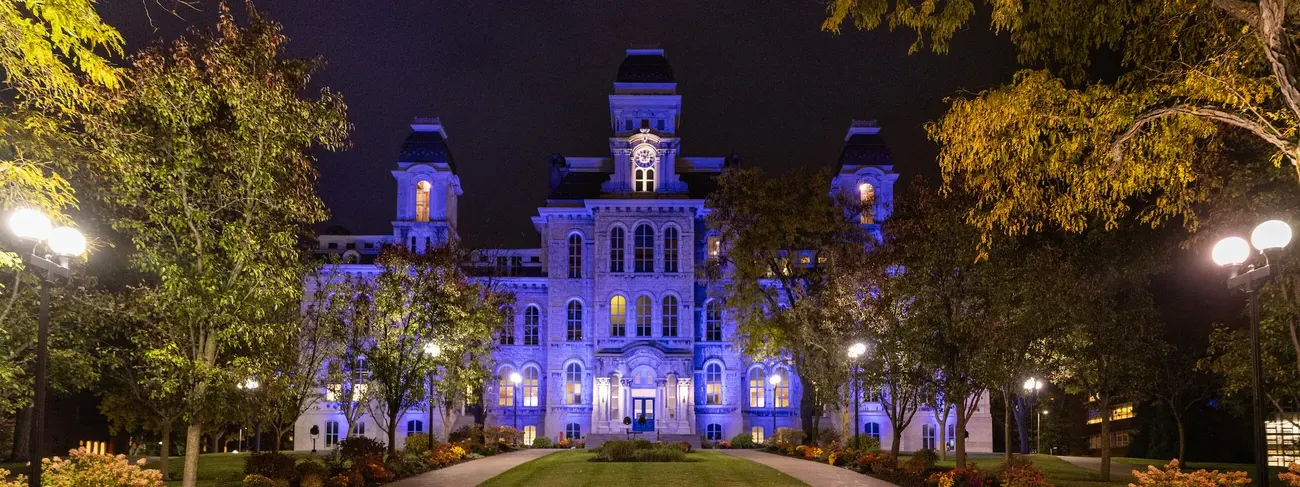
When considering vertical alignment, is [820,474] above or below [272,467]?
below

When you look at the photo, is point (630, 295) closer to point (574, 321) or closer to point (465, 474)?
point (574, 321)

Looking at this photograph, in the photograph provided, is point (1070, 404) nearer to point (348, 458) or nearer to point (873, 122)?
point (873, 122)

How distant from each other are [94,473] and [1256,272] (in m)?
17.0

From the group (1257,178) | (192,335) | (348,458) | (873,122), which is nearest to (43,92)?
(192,335)

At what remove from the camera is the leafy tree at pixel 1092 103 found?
1233 cm

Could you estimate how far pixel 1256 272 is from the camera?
11.7m

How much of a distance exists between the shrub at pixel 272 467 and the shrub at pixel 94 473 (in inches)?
191

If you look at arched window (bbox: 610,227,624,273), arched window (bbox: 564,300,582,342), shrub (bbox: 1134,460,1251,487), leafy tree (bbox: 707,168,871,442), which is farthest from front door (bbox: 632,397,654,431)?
shrub (bbox: 1134,460,1251,487)

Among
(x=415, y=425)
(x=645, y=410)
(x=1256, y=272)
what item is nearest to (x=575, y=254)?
(x=645, y=410)

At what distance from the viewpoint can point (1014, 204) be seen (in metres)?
13.7

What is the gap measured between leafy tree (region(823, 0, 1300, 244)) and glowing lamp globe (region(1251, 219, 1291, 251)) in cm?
104

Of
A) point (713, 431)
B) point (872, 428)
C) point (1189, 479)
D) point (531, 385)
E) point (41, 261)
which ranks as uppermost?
point (41, 261)

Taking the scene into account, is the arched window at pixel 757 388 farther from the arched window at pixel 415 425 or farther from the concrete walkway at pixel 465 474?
the concrete walkway at pixel 465 474

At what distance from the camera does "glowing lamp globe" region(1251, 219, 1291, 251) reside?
460 inches
